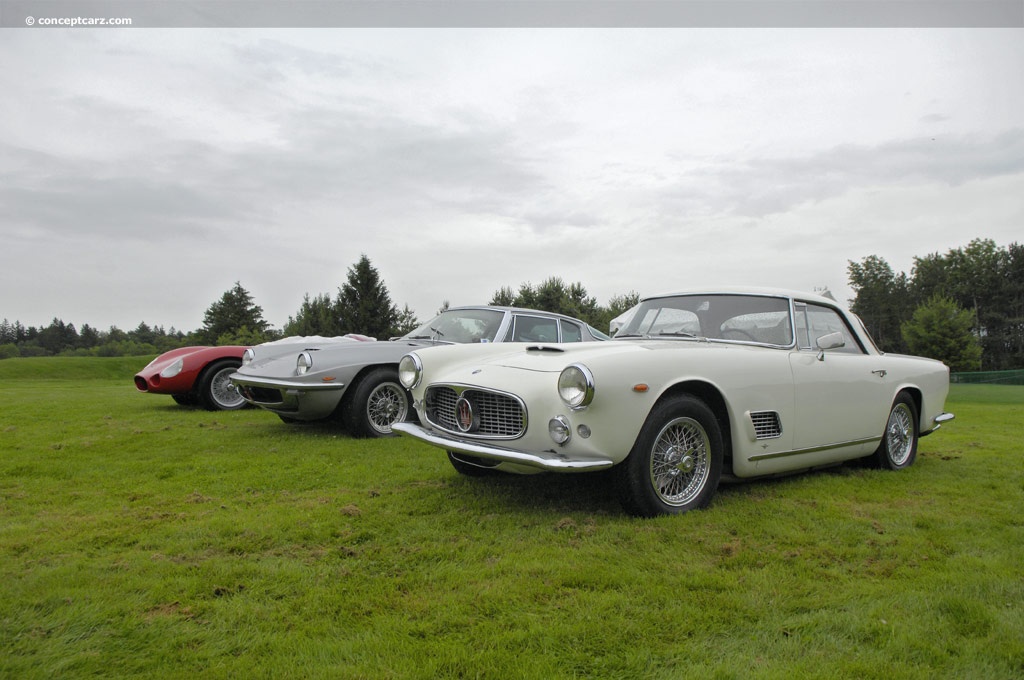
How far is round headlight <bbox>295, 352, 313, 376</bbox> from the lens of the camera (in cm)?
688

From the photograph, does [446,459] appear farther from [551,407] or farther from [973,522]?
[973,522]

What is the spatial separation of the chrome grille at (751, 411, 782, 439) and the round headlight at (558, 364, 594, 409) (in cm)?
133

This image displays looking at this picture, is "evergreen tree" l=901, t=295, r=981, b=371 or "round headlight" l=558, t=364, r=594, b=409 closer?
"round headlight" l=558, t=364, r=594, b=409

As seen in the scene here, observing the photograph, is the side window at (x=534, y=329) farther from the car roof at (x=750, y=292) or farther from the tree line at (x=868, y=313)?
the tree line at (x=868, y=313)

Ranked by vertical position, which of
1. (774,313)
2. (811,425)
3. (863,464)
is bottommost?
(863,464)

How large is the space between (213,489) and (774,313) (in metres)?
4.24

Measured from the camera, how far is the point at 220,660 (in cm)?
212

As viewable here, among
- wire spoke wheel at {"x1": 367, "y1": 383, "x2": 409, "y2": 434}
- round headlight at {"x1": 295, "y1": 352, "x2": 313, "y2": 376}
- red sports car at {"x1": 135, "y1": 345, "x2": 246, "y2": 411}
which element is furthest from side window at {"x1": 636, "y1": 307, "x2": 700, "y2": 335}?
red sports car at {"x1": 135, "y1": 345, "x2": 246, "y2": 411}

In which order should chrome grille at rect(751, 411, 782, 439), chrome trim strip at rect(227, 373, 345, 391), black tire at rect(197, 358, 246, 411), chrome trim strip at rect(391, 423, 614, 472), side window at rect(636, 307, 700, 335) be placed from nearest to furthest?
chrome trim strip at rect(391, 423, 614, 472), chrome grille at rect(751, 411, 782, 439), side window at rect(636, 307, 700, 335), chrome trim strip at rect(227, 373, 345, 391), black tire at rect(197, 358, 246, 411)

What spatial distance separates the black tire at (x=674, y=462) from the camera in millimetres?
3619

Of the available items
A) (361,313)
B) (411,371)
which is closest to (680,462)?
(411,371)

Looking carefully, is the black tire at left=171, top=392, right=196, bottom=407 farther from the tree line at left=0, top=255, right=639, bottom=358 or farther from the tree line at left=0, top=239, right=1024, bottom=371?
the tree line at left=0, top=255, right=639, bottom=358

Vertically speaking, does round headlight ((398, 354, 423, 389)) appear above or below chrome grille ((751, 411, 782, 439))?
above

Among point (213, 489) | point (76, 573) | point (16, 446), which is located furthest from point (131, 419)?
point (76, 573)
